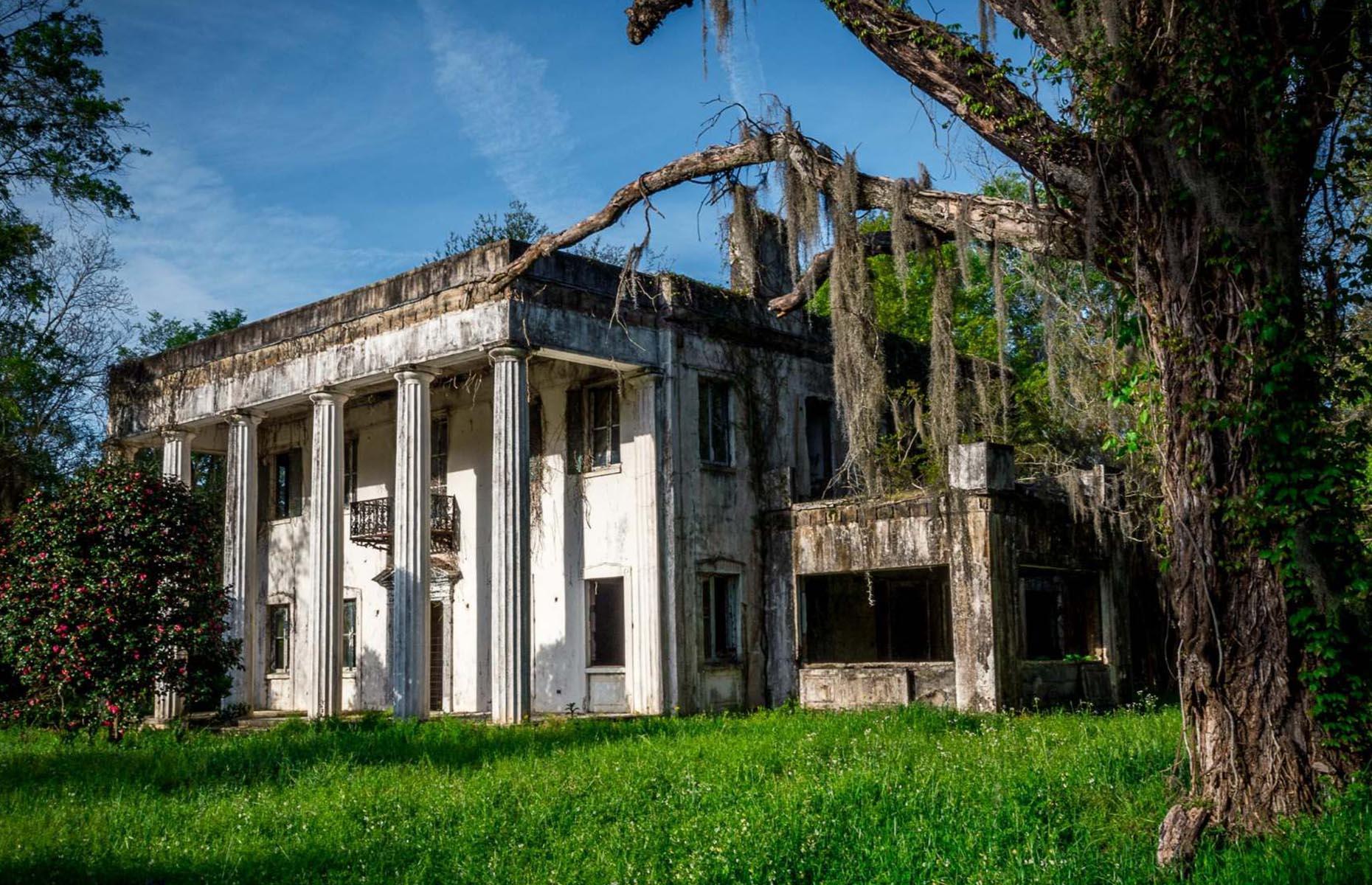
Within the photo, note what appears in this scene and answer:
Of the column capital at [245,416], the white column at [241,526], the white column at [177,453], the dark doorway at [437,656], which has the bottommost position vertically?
the dark doorway at [437,656]

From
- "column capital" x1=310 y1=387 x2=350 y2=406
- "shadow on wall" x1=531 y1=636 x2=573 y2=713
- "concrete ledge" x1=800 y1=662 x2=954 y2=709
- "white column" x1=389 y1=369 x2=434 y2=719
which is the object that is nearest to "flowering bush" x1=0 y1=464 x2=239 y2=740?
"white column" x1=389 y1=369 x2=434 y2=719

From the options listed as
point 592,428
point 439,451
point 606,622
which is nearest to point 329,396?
point 439,451

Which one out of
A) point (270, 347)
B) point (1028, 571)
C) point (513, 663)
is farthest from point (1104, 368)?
point (270, 347)

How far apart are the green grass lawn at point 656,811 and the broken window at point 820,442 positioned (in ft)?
26.0

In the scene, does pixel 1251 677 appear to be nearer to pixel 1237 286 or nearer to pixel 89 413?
pixel 1237 286

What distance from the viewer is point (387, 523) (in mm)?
22109

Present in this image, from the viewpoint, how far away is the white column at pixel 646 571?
18.2 m

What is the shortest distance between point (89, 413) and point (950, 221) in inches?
1097

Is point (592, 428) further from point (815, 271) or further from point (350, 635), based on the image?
point (815, 271)

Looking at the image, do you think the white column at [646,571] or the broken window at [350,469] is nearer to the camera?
the white column at [646,571]

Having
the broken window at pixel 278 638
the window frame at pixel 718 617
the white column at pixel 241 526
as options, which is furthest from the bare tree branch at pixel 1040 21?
the broken window at pixel 278 638

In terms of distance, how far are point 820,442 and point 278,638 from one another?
11939 mm

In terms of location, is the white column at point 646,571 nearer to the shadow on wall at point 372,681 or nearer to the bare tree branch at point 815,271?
the shadow on wall at point 372,681

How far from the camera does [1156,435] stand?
845 cm
